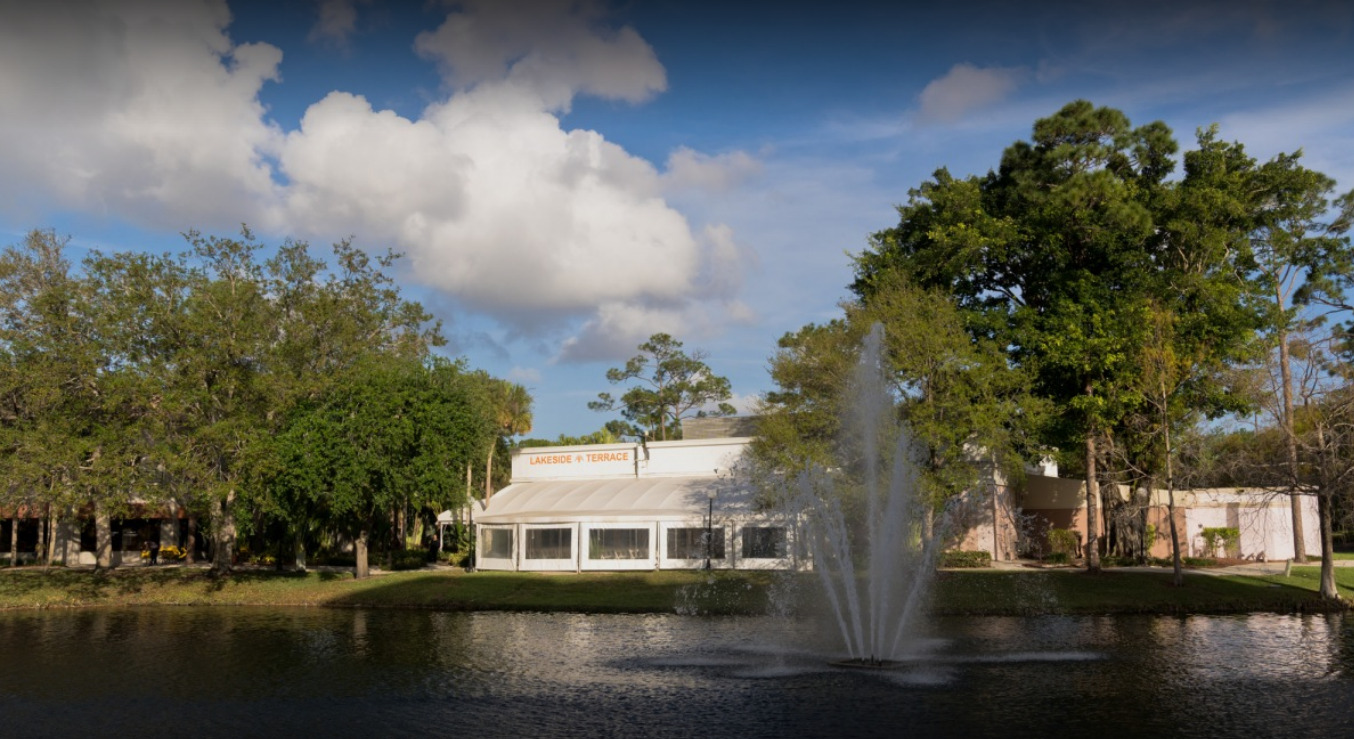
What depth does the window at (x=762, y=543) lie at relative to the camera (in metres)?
48.2

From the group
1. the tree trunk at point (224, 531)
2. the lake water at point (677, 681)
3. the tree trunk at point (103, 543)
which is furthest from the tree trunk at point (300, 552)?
the lake water at point (677, 681)

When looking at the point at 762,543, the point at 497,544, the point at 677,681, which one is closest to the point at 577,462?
the point at 497,544

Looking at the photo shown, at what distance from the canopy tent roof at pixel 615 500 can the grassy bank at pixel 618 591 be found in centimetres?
430

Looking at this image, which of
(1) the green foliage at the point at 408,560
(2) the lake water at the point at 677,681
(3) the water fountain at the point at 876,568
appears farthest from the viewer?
(1) the green foliage at the point at 408,560

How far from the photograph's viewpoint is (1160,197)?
154 feet

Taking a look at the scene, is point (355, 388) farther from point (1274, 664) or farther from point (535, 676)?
point (1274, 664)

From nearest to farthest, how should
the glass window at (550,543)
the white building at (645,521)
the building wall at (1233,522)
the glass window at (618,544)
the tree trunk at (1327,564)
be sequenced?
the tree trunk at (1327,564)
the white building at (645,521)
the glass window at (618,544)
the glass window at (550,543)
the building wall at (1233,522)

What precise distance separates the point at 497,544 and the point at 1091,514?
1170 inches

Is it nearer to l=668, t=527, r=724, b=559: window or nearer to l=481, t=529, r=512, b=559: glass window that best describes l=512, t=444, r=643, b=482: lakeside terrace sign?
l=481, t=529, r=512, b=559: glass window

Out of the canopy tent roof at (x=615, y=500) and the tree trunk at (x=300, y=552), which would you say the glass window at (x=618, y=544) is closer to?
the canopy tent roof at (x=615, y=500)

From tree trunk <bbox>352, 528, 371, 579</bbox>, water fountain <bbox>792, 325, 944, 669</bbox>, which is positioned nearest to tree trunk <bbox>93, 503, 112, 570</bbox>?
tree trunk <bbox>352, 528, 371, 579</bbox>

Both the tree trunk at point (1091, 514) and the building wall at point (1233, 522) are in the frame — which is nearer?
the tree trunk at point (1091, 514)

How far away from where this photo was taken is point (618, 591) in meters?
41.4

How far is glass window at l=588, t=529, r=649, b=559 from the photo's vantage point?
50438mm
